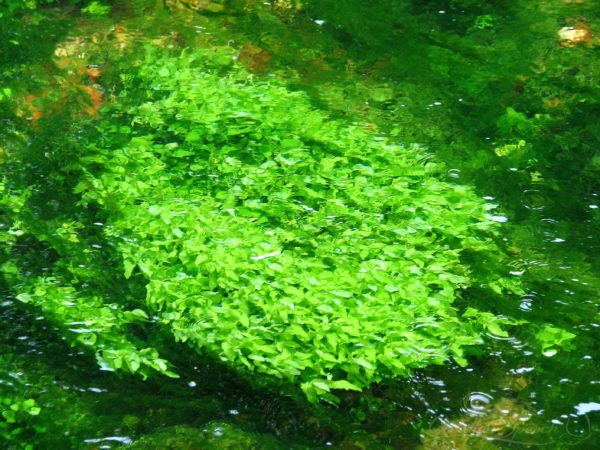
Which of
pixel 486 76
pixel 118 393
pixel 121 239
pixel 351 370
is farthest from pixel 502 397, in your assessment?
pixel 486 76

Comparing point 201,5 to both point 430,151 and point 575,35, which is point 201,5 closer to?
point 430,151

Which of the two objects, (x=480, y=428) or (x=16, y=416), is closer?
(x=16, y=416)

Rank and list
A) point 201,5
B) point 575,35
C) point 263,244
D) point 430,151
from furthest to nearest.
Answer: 1. point 201,5
2. point 575,35
3. point 430,151
4. point 263,244

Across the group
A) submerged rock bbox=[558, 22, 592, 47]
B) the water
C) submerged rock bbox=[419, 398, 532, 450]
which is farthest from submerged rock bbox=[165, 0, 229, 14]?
submerged rock bbox=[419, 398, 532, 450]

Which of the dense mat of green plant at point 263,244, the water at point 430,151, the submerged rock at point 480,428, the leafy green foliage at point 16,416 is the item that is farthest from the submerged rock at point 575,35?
the leafy green foliage at point 16,416

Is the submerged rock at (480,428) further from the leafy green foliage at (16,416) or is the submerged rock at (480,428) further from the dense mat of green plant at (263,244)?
the leafy green foliage at (16,416)

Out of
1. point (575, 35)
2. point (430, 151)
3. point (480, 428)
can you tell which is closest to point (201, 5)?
point (430, 151)
